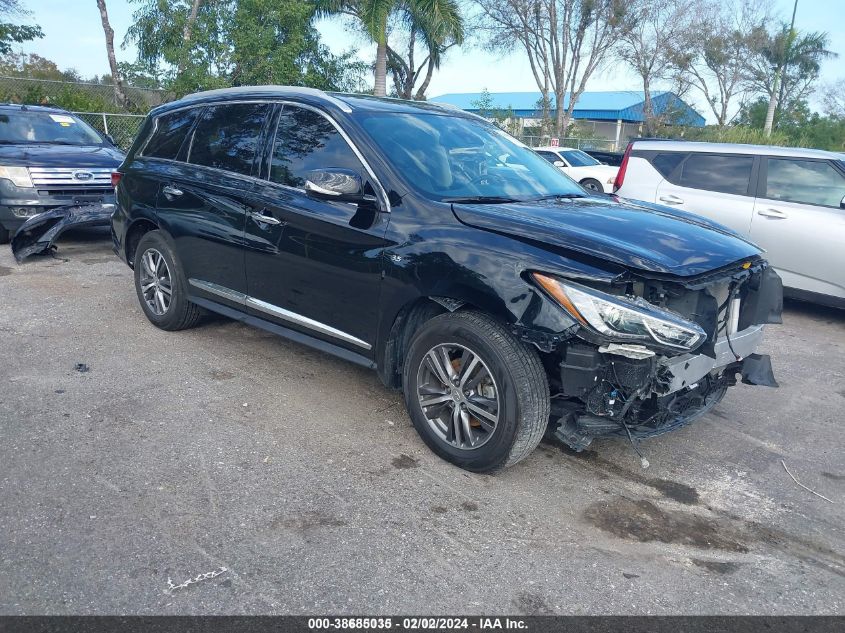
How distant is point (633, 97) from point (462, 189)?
174 feet

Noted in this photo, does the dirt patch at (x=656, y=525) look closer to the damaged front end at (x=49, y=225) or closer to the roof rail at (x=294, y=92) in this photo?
the roof rail at (x=294, y=92)

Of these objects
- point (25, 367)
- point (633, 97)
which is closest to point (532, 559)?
point (25, 367)

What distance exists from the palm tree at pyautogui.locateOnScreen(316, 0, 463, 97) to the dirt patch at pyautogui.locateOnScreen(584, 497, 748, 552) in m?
17.5

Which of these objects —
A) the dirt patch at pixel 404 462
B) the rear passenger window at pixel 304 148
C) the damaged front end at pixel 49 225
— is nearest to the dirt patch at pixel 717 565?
the dirt patch at pixel 404 462

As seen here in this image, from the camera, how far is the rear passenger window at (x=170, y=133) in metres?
5.64

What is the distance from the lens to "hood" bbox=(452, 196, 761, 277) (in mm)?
3383

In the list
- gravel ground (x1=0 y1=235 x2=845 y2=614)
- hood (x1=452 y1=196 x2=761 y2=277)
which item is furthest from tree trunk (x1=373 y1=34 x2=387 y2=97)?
hood (x1=452 y1=196 x2=761 y2=277)

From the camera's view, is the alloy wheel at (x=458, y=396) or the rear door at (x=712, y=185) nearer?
the alloy wheel at (x=458, y=396)

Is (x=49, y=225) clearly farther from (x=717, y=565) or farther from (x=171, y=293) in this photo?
(x=717, y=565)

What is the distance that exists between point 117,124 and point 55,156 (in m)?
8.27

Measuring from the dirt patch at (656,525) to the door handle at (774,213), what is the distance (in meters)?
4.91

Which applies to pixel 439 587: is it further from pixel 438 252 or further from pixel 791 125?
pixel 791 125

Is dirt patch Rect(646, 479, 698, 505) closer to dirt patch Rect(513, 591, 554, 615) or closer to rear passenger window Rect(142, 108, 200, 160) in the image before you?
dirt patch Rect(513, 591, 554, 615)

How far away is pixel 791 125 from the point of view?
38250mm
